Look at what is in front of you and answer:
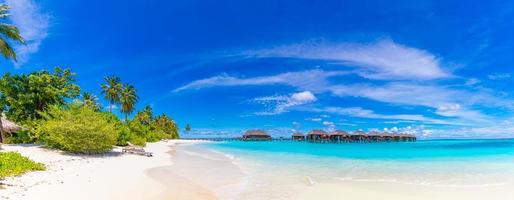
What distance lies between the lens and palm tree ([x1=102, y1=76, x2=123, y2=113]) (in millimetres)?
55281

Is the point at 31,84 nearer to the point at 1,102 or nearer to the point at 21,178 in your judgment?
the point at 1,102

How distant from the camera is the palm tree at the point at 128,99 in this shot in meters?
57.6

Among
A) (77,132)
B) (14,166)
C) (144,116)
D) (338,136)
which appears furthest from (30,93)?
(338,136)

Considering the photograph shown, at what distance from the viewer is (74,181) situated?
1120cm

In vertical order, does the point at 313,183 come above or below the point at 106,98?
below

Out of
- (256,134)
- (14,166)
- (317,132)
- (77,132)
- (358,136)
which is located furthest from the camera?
(256,134)

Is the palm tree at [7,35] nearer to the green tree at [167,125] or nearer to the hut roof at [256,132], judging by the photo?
the green tree at [167,125]

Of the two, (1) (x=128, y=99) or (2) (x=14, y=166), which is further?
(1) (x=128, y=99)

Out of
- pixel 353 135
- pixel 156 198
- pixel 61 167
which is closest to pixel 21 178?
pixel 61 167

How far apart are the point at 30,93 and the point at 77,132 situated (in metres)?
9.38

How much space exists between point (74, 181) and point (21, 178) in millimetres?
1492

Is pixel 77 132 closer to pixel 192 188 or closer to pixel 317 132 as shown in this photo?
pixel 192 188

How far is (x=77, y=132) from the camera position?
19.2m

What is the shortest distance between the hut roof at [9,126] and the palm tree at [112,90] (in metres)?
26.4
